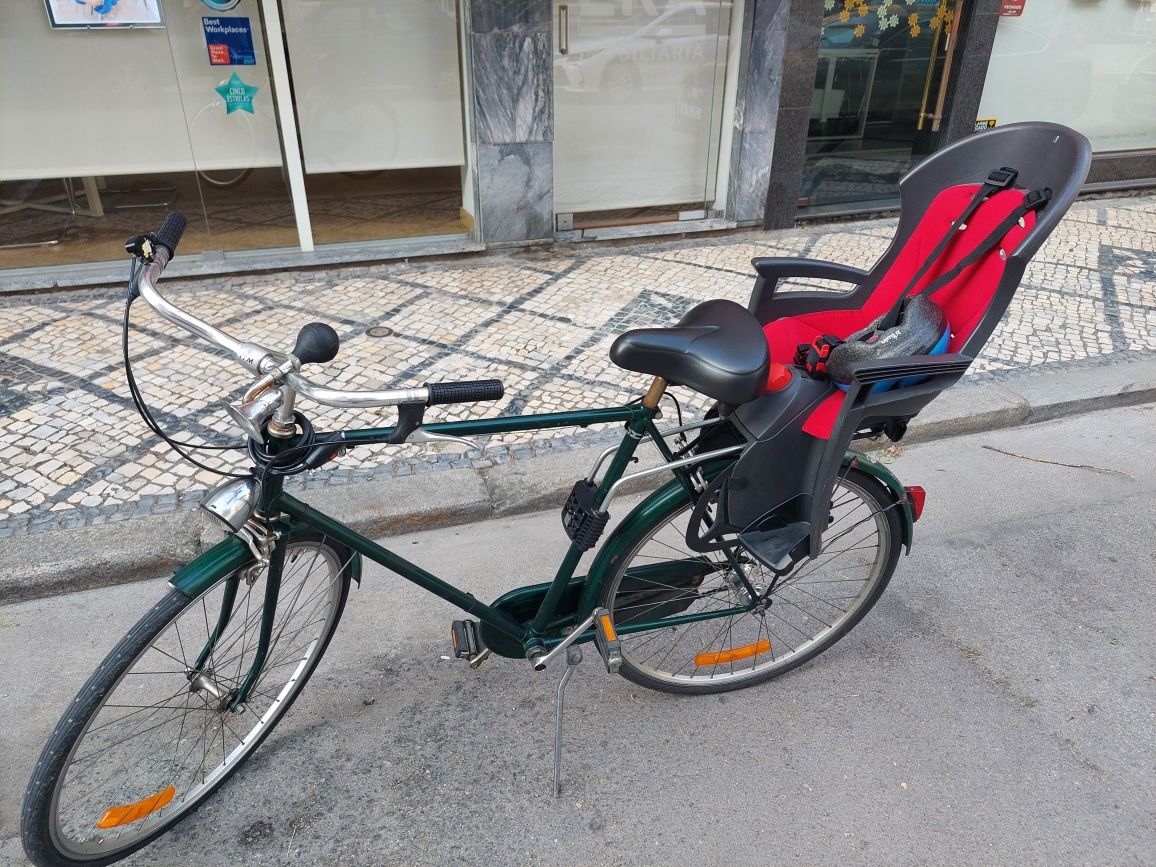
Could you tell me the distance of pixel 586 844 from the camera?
2.13 meters

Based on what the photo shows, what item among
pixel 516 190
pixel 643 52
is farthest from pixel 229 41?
pixel 643 52

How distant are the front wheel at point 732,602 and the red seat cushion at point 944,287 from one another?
0.44 metres

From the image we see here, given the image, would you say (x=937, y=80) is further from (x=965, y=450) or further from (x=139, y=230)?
(x=139, y=230)

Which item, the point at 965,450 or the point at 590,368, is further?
the point at 590,368

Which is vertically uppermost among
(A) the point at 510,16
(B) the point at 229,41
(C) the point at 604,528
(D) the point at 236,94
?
(A) the point at 510,16

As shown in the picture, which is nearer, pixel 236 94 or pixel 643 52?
pixel 236 94

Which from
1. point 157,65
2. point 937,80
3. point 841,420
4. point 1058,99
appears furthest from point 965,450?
point 1058,99

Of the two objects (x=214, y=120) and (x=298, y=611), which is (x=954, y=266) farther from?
(x=214, y=120)

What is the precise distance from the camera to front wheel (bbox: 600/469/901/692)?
2.42m

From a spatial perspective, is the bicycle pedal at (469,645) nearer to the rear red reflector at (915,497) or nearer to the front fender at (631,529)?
the front fender at (631,529)

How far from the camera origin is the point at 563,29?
586cm

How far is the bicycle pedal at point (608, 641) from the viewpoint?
87.7 inches

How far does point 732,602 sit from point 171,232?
1849mm

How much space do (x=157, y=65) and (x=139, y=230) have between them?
1.24 meters
